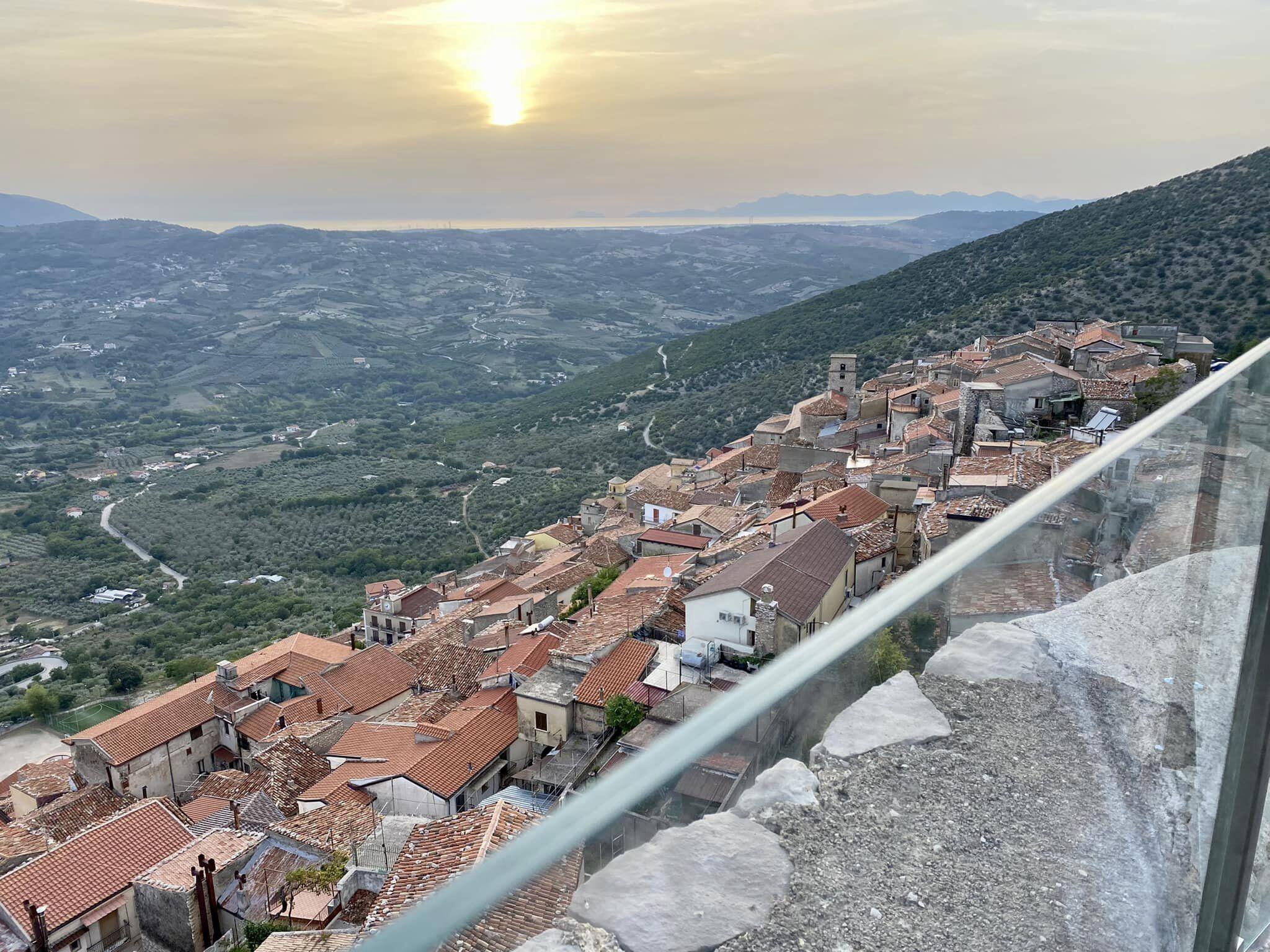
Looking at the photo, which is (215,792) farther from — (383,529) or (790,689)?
(383,529)

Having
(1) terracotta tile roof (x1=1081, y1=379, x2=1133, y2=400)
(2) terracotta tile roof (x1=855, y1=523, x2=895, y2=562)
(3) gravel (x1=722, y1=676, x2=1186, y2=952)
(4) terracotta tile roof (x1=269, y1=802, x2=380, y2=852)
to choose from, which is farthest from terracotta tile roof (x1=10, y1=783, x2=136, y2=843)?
(1) terracotta tile roof (x1=1081, y1=379, x2=1133, y2=400)

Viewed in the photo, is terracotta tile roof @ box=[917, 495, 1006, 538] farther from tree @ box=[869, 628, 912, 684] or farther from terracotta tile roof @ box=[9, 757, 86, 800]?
terracotta tile roof @ box=[9, 757, 86, 800]

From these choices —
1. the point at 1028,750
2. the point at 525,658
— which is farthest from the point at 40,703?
the point at 1028,750

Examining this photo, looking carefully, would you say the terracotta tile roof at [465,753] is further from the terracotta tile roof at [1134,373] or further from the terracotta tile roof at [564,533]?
the terracotta tile roof at [1134,373]

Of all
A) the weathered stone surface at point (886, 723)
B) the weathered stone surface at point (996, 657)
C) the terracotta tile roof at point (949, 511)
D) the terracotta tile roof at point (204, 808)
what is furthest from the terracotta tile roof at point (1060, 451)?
the terracotta tile roof at point (204, 808)

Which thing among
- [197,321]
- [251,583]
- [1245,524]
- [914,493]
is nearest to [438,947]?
[1245,524]

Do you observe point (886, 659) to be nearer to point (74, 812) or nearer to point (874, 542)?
point (874, 542)
